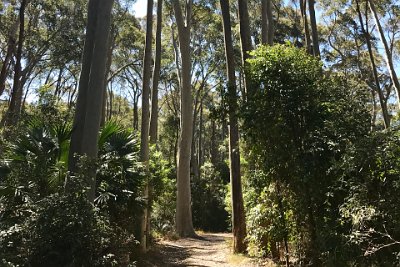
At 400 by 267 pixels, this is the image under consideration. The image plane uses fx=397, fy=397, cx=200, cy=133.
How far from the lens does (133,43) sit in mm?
29750

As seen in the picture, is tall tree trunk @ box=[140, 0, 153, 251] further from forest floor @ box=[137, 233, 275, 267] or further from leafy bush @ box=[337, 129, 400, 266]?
leafy bush @ box=[337, 129, 400, 266]

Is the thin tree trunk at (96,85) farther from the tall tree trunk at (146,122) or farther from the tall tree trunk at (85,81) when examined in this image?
the tall tree trunk at (146,122)

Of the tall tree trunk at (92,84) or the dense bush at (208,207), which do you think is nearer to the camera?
the tall tree trunk at (92,84)

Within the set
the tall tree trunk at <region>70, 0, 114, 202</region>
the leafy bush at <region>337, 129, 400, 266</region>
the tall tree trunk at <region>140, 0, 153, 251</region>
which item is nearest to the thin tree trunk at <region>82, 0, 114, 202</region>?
the tall tree trunk at <region>70, 0, 114, 202</region>

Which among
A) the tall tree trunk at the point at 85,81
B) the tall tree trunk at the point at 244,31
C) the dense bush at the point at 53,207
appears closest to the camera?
the dense bush at the point at 53,207

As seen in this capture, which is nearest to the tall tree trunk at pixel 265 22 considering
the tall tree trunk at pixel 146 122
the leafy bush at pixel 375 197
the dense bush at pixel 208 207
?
the tall tree trunk at pixel 146 122

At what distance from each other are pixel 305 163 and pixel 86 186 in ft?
10.3

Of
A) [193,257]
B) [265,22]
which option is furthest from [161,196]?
[265,22]

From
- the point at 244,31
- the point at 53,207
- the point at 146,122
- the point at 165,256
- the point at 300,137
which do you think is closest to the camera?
the point at 53,207

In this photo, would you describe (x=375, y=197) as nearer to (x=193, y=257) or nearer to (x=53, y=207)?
(x=53, y=207)

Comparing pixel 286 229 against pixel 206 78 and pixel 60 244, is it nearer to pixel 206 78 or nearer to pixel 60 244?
pixel 60 244

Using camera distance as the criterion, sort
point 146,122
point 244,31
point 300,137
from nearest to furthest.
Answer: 1. point 300,137
2. point 244,31
3. point 146,122

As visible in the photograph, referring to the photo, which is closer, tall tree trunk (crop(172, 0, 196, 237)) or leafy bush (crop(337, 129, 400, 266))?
leafy bush (crop(337, 129, 400, 266))

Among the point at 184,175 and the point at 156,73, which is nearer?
the point at 156,73
